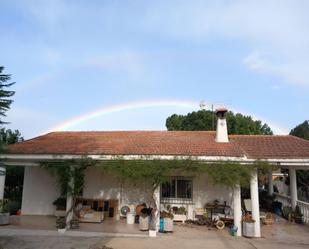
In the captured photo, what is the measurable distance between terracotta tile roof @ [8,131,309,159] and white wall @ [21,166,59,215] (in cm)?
195

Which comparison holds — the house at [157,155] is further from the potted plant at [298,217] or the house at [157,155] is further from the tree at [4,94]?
the tree at [4,94]

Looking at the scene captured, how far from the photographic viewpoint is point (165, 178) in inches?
467

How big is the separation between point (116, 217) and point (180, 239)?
4899 mm

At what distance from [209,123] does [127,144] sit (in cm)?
2692

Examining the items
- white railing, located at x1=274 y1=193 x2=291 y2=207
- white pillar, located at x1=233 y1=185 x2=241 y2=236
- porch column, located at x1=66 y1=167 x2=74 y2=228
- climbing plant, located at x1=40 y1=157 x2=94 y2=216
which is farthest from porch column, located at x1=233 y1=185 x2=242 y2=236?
white railing, located at x1=274 y1=193 x2=291 y2=207

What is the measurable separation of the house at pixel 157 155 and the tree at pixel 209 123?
68.8 ft

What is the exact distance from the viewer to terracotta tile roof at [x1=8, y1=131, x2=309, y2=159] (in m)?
12.5

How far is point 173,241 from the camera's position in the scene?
34.5ft

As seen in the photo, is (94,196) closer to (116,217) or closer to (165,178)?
(116,217)

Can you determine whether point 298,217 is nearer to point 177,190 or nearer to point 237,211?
point 237,211

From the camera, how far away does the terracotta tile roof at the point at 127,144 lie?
1245 centimetres

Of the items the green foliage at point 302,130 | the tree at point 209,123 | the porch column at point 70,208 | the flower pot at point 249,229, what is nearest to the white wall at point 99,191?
the porch column at point 70,208

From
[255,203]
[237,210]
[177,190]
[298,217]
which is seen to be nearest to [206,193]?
[177,190]

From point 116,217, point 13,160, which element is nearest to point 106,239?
point 116,217
